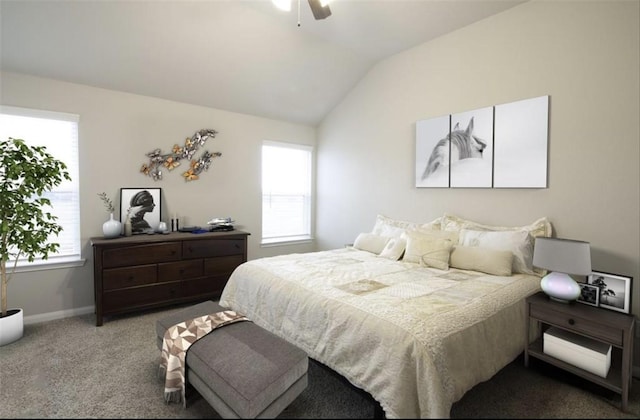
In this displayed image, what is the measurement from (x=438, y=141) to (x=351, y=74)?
5.28 ft

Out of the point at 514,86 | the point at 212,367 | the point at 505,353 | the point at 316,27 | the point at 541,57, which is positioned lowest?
the point at 505,353

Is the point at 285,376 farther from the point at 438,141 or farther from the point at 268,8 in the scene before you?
the point at 268,8

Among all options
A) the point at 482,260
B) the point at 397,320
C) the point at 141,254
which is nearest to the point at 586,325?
the point at 482,260

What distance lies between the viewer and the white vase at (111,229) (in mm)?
3208

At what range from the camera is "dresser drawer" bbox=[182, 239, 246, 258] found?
3.48 meters

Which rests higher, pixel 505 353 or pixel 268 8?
pixel 268 8

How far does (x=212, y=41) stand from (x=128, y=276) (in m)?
2.58

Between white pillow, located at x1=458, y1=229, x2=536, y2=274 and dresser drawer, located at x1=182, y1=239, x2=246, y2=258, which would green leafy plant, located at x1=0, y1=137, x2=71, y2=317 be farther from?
white pillow, located at x1=458, y1=229, x2=536, y2=274

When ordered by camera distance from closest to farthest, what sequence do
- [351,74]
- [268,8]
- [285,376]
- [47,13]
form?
1. [285,376]
2. [47,13]
3. [268,8]
4. [351,74]

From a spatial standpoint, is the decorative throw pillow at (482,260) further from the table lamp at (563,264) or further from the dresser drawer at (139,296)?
the dresser drawer at (139,296)

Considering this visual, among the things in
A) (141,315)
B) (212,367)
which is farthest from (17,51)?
(212,367)

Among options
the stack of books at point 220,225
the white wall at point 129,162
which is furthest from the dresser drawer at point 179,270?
the white wall at point 129,162

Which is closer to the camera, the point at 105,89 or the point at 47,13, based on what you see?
the point at 47,13

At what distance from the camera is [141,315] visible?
328 centimetres
